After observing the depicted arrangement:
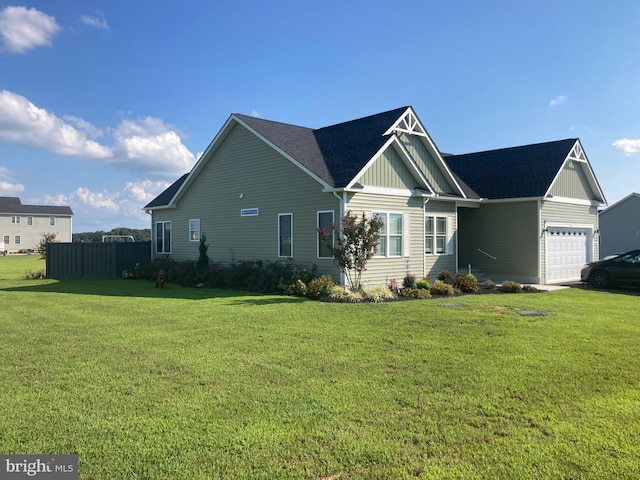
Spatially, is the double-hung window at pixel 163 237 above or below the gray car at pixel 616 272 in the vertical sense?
above

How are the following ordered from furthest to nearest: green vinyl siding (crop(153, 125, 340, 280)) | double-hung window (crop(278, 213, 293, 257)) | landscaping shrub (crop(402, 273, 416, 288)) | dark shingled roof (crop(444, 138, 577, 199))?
dark shingled roof (crop(444, 138, 577, 199)), double-hung window (crop(278, 213, 293, 257)), green vinyl siding (crop(153, 125, 340, 280)), landscaping shrub (crop(402, 273, 416, 288))

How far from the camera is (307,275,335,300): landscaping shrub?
14.1 metres

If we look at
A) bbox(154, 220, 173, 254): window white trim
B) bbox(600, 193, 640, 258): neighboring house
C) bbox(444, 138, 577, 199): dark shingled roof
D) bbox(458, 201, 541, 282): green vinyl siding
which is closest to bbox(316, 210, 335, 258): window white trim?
bbox(444, 138, 577, 199): dark shingled roof

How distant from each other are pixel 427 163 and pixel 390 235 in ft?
13.9

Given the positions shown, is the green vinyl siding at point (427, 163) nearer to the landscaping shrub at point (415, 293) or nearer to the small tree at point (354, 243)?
the small tree at point (354, 243)

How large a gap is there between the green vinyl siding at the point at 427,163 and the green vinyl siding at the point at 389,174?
61.4 inches

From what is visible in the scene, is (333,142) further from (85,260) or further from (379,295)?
(85,260)

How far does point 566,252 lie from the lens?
21469mm

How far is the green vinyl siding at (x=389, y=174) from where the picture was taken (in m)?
15.9

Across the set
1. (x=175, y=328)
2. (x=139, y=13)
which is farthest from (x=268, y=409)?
(x=139, y=13)

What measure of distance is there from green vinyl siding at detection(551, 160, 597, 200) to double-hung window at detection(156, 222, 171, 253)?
706 inches

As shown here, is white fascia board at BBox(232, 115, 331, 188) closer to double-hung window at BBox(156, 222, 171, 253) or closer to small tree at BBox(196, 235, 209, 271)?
small tree at BBox(196, 235, 209, 271)

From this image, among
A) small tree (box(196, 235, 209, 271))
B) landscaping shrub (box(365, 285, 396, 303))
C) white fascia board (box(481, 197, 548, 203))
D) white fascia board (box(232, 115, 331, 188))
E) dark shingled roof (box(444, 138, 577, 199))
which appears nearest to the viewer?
landscaping shrub (box(365, 285, 396, 303))

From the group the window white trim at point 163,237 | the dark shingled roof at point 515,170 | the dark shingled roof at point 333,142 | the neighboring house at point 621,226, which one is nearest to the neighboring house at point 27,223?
the window white trim at point 163,237
